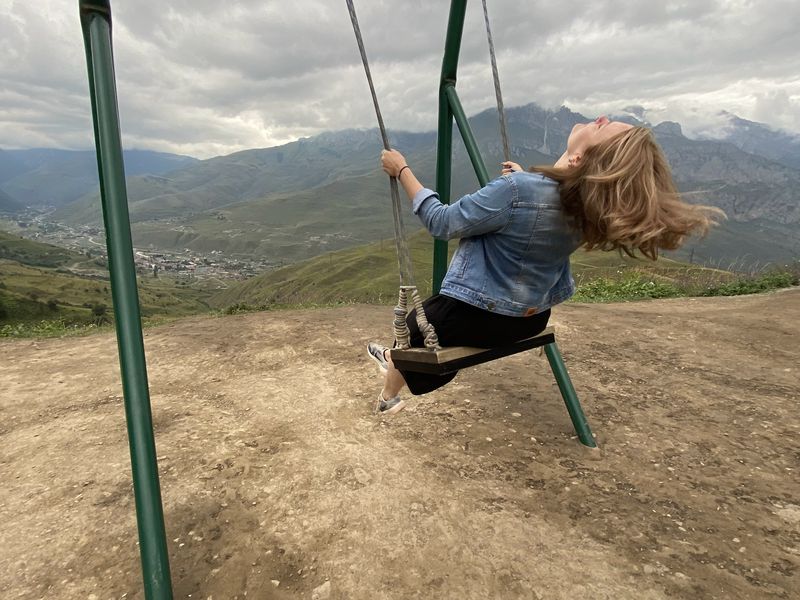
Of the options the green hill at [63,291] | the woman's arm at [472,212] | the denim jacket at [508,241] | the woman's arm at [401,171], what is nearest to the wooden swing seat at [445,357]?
the denim jacket at [508,241]

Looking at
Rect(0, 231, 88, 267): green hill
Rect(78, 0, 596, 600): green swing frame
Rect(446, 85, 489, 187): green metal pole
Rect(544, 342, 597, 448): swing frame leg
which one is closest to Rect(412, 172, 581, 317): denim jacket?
Rect(78, 0, 596, 600): green swing frame

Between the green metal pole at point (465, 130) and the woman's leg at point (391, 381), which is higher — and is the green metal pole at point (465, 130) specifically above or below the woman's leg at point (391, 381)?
above

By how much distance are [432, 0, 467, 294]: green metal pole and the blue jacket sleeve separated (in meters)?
1.85

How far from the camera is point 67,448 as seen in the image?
3.90 m

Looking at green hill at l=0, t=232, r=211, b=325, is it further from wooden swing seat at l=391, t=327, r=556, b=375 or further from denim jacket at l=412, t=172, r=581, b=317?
denim jacket at l=412, t=172, r=581, b=317

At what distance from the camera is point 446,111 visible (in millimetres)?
4469

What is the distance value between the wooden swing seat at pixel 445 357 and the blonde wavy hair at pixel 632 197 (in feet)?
2.98

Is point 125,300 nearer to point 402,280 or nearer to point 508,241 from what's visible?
point 402,280

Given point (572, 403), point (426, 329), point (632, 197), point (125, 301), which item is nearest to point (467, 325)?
point (426, 329)

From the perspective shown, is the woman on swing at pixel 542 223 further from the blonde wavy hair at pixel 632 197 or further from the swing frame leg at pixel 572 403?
the swing frame leg at pixel 572 403

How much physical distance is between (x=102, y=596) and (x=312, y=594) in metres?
1.01

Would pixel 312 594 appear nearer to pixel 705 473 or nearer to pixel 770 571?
pixel 770 571

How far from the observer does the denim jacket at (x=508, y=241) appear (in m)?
2.34

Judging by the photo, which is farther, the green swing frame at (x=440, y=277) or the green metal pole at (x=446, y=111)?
the green metal pole at (x=446, y=111)
